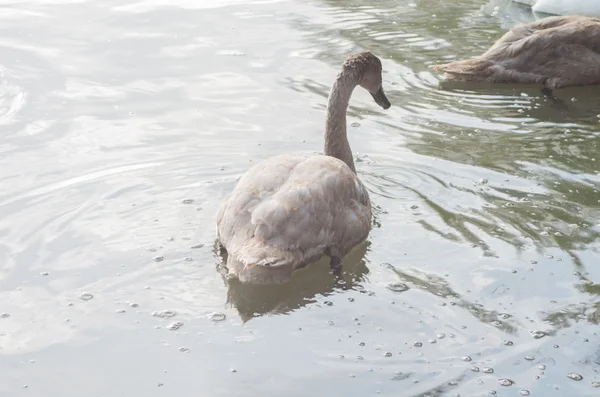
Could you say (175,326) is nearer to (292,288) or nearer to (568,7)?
(292,288)

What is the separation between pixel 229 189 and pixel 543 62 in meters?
4.44

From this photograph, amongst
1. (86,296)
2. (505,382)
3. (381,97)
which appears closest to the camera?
(505,382)

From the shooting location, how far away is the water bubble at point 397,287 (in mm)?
6406

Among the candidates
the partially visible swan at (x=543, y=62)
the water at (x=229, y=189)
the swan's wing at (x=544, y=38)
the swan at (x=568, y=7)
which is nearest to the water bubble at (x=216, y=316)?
the water at (x=229, y=189)

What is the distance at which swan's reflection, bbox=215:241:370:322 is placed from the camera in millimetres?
6258

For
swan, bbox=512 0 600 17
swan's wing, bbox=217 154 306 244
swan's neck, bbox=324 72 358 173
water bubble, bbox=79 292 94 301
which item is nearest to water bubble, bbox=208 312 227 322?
swan's wing, bbox=217 154 306 244

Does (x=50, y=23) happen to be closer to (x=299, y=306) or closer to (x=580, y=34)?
(x=580, y=34)

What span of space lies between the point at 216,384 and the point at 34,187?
3241mm

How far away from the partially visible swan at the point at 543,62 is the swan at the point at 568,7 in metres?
2.47

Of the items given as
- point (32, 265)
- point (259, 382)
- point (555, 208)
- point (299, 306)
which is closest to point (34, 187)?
point (32, 265)

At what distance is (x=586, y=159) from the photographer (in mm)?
8617

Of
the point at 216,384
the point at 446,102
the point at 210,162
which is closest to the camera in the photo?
the point at 216,384

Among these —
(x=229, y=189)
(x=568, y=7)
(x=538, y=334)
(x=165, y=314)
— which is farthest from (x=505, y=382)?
(x=568, y=7)

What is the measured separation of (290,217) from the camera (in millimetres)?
6395
